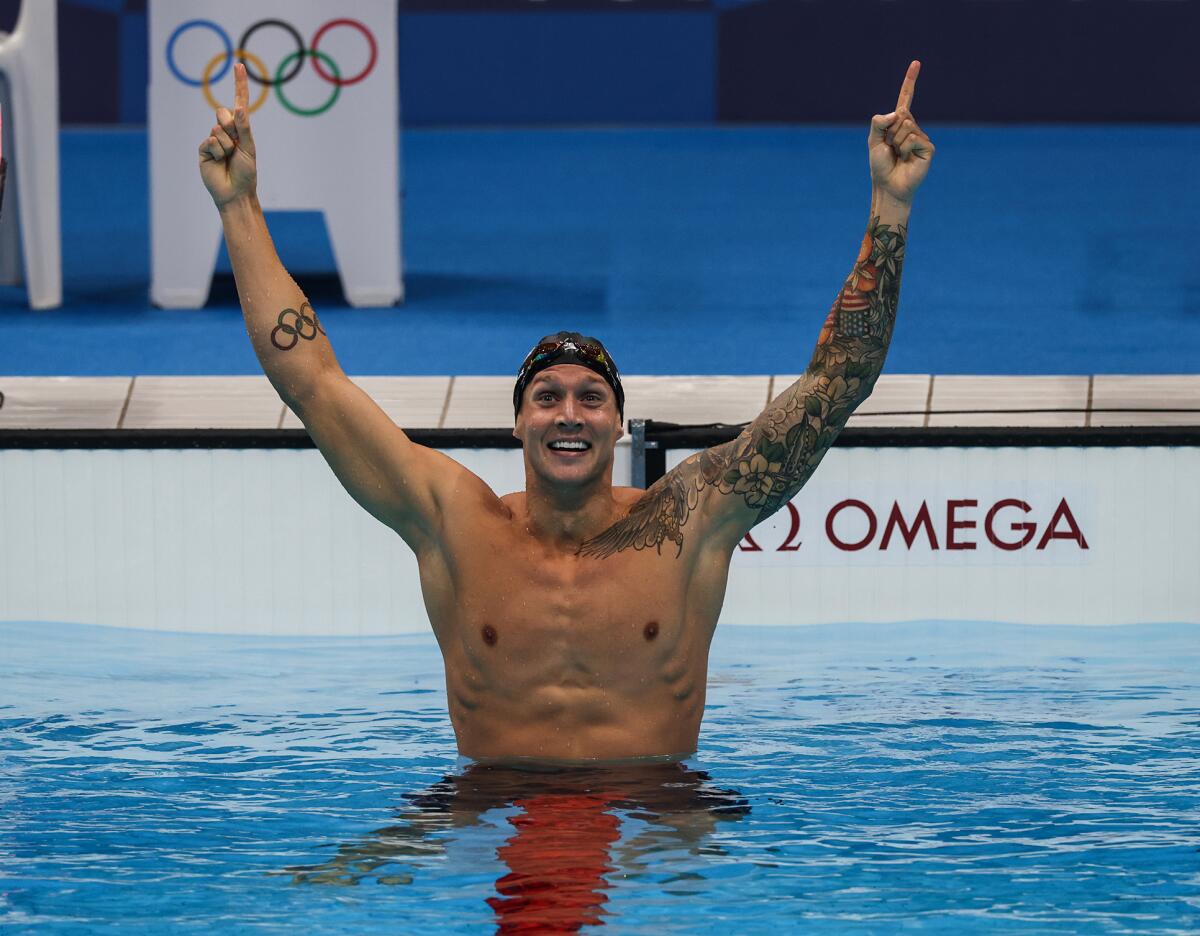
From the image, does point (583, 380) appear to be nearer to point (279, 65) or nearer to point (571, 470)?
point (571, 470)

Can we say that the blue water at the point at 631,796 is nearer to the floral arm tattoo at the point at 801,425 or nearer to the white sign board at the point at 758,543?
the white sign board at the point at 758,543

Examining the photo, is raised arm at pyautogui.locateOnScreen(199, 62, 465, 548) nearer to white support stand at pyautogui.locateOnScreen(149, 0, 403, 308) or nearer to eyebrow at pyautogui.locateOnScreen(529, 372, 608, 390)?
eyebrow at pyautogui.locateOnScreen(529, 372, 608, 390)

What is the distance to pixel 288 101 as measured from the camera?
10.3 meters

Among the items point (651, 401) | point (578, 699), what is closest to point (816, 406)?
point (578, 699)

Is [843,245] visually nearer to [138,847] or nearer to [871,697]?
[871,697]

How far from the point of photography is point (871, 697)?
6.32 metres

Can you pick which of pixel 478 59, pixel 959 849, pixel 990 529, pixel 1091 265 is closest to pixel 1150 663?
pixel 990 529

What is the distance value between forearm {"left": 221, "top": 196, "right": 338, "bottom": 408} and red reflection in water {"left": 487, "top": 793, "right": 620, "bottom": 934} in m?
0.98

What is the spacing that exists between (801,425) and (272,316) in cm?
Result: 108

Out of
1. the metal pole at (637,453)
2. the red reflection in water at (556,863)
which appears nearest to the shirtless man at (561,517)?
the red reflection in water at (556,863)

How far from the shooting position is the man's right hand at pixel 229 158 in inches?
161

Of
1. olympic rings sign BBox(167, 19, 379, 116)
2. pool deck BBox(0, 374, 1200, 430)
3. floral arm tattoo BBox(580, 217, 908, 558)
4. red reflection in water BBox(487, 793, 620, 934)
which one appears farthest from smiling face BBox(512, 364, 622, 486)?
olympic rings sign BBox(167, 19, 379, 116)

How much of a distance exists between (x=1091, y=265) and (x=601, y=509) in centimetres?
840

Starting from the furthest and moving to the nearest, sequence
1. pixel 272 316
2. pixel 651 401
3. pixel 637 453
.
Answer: pixel 651 401 → pixel 637 453 → pixel 272 316
